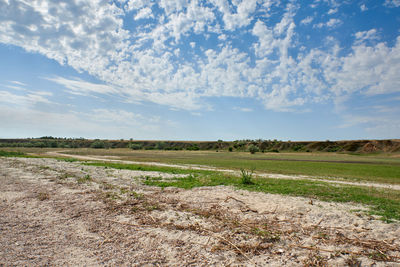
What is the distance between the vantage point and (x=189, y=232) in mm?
6805

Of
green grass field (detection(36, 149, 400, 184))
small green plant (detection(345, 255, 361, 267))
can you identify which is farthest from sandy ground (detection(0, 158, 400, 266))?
green grass field (detection(36, 149, 400, 184))

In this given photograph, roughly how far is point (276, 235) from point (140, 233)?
13.1 ft

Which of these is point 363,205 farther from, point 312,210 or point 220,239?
point 220,239

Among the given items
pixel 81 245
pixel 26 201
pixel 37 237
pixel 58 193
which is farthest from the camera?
pixel 58 193

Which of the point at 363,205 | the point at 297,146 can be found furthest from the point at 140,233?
the point at 297,146

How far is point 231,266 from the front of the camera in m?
5.02

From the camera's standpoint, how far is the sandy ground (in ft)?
17.3

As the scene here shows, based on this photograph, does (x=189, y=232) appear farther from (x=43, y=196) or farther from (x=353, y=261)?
(x=43, y=196)

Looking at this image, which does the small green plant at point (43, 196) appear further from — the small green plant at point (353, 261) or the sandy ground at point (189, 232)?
the small green plant at point (353, 261)

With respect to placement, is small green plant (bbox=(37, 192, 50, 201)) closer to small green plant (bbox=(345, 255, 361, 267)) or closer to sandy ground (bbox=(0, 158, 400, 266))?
sandy ground (bbox=(0, 158, 400, 266))

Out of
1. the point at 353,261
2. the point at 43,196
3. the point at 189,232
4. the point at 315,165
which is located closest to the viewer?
the point at 353,261

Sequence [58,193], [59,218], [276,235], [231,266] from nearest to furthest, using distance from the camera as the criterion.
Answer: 1. [231,266]
2. [276,235]
3. [59,218]
4. [58,193]

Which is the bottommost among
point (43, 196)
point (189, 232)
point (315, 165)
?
point (315, 165)

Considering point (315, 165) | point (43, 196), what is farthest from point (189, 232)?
point (315, 165)
